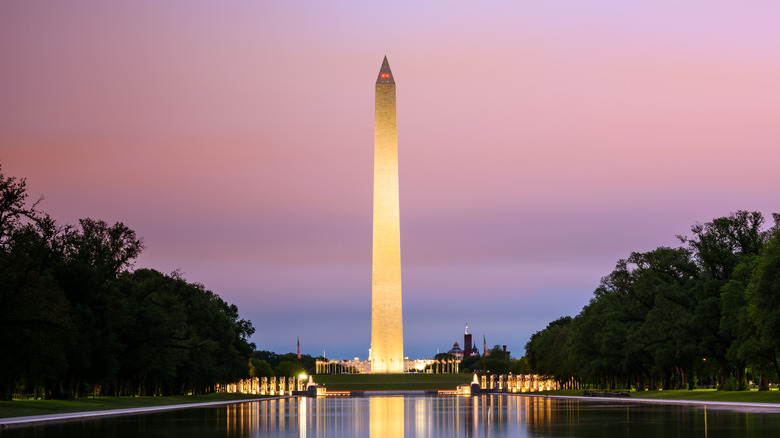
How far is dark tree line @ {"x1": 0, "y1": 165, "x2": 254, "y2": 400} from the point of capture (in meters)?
42.7

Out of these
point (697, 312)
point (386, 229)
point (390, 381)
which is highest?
point (386, 229)

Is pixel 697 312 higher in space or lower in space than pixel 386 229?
lower

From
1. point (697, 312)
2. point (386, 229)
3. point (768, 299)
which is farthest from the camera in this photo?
point (386, 229)

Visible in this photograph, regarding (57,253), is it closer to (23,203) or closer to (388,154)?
(23,203)

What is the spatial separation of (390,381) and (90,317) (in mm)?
42662

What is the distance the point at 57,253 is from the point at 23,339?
13.1 meters

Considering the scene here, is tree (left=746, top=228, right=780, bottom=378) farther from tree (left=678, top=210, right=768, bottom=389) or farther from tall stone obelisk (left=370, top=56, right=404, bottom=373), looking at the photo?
tall stone obelisk (left=370, top=56, right=404, bottom=373)

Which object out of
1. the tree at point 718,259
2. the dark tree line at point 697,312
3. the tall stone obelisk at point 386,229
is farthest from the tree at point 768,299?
the tall stone obelisk at point 386,229

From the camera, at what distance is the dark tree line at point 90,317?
42719mm

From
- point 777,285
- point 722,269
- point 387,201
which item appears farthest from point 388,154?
point 777,285

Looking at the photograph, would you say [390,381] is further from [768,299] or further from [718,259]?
[768,299]

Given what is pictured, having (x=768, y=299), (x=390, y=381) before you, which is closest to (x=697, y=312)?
(x=768, y=299)

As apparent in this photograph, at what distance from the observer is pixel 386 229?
95.5 meters

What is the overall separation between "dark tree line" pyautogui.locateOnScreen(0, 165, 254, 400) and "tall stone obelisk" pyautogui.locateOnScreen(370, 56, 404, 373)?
57.3 feet
